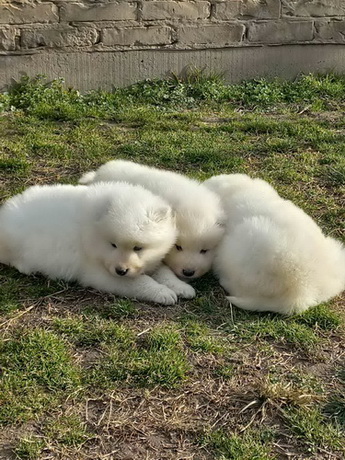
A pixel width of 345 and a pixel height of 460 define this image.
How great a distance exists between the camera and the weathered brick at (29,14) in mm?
7355

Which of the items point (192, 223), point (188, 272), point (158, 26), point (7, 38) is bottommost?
point (188, 272)

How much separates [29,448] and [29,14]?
5916 mm

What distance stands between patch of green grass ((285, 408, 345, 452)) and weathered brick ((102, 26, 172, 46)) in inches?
231

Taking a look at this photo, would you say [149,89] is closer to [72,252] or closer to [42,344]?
[72,252]

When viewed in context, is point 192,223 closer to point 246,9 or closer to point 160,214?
point 160,214

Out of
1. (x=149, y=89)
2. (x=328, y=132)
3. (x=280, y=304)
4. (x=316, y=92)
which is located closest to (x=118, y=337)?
(x=280, y=304)

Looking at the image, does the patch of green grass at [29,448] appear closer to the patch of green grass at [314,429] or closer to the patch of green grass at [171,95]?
the patch of green grass at [314,429]

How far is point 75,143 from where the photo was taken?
6.38 m

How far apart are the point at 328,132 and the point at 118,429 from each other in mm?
4881

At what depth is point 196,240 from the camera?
4.02m

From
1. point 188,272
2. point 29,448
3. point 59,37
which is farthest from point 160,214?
point 59,37

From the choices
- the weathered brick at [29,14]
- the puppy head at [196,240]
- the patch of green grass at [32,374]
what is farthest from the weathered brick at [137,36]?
the patch of green grass at [32,374]

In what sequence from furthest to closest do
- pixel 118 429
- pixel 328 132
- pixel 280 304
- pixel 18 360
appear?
pixel 328 132, pixel 280 304, pixel 18 360, pixel 118 429

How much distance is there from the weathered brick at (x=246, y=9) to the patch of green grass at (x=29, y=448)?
21.4 feet
